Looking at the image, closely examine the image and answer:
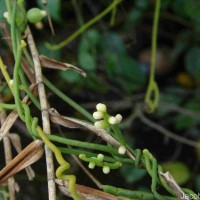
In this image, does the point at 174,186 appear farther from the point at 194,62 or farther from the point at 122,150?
the point at 194,62

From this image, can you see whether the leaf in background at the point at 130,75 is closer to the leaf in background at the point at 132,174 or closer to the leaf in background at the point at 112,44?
the leaf in background at the point at 112,44

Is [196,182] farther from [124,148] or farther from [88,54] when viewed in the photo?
[124,148]

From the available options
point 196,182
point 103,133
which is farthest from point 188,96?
point 103,133

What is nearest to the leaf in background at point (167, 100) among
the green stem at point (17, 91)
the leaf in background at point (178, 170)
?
the leaf in background at point (178, 170)

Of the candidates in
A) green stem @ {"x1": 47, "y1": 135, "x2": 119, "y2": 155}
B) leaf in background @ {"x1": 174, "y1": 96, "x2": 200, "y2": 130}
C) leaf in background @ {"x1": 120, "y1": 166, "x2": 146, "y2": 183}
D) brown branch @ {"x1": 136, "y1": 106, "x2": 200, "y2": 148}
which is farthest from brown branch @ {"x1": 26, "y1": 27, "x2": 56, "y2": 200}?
leaf in background @ {"x1": 174, "y1": 96, "x2": 200, "y2": 130}

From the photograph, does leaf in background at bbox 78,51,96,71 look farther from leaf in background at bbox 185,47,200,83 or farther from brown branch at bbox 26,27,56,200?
brown branch at bbox 26,27,56,200
